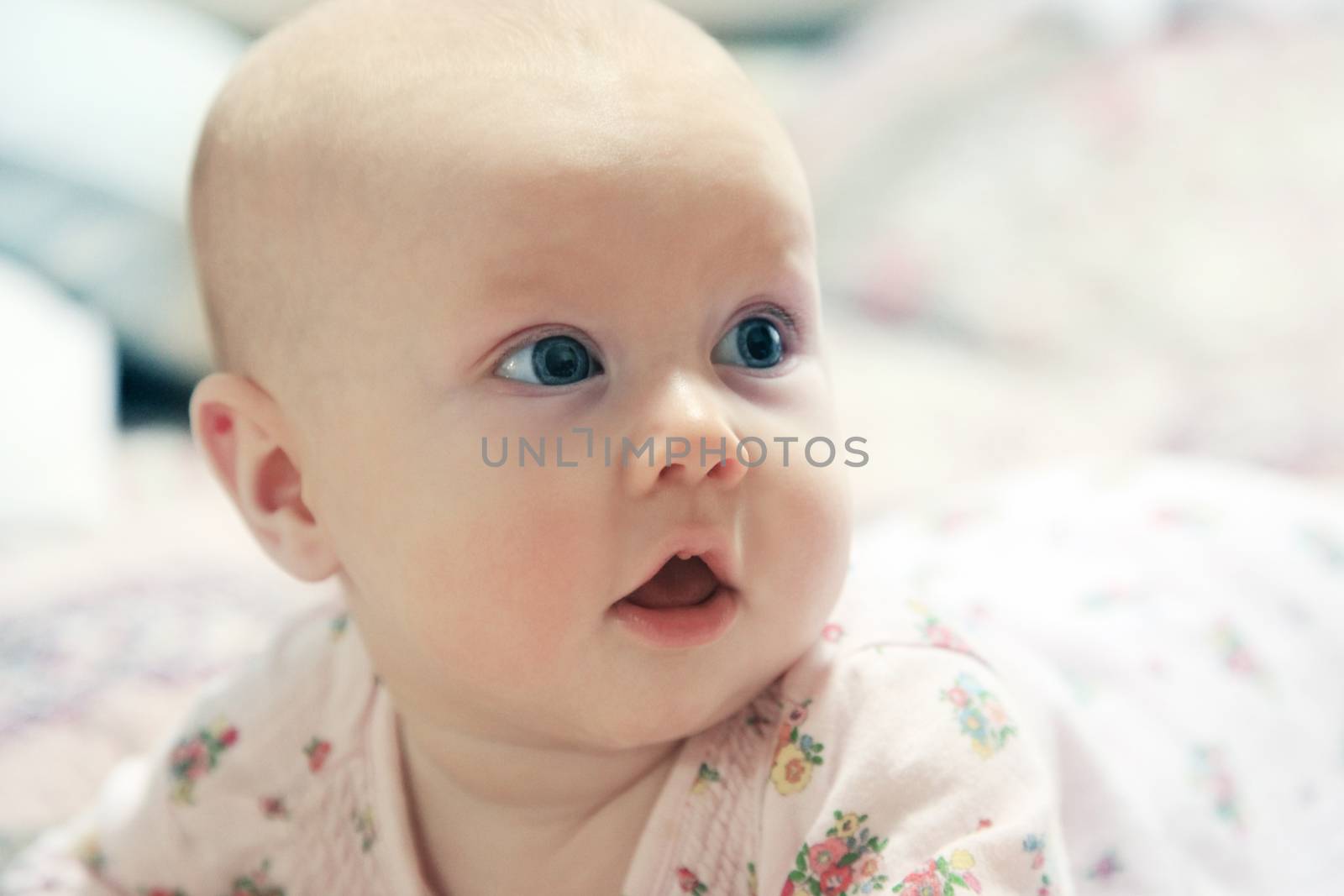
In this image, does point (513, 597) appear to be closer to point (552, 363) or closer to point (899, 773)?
point (552, 363)

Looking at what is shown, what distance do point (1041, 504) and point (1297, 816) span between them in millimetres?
386

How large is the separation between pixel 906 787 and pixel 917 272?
4.27ft

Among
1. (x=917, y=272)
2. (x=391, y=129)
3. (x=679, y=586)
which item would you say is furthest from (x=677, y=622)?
(x=917, y=272)

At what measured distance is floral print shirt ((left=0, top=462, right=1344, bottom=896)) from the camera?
32.8 inches

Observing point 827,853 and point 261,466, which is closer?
point 827,853

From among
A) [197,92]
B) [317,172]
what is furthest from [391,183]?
[197,92]

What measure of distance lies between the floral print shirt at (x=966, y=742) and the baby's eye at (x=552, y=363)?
0.24m

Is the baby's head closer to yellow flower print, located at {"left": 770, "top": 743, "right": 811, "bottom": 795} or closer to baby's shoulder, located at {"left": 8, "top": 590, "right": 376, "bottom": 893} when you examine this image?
yellow flower print, located at {"left": 770, "top": 743, "right": 811, "bottom": 795}

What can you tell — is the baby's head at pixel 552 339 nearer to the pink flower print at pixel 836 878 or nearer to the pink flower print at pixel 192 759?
the pink flower print at pixel 836 878

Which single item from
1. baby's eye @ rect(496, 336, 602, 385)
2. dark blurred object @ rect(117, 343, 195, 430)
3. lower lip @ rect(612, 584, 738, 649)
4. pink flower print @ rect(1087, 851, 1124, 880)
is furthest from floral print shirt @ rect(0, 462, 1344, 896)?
dark blurred object @ rect(117, 343, 195, 430)

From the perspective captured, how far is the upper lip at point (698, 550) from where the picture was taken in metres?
0.77

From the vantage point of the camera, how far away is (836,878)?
82 cm

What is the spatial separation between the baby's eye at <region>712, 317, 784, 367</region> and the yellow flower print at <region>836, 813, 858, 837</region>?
26 cm

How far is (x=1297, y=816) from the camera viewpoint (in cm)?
119
